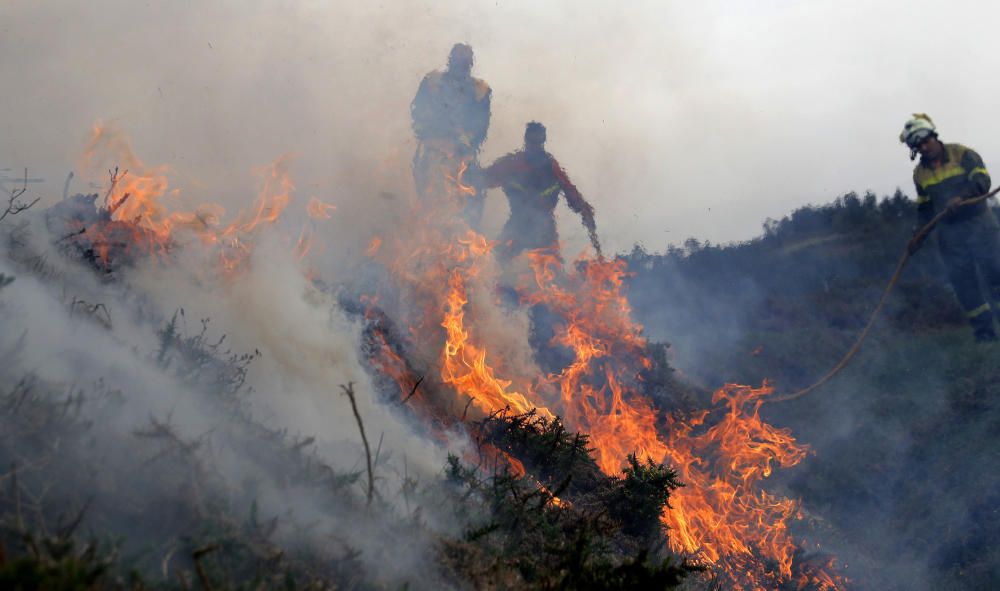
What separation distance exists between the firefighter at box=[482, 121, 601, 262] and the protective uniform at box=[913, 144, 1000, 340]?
18.8 feet

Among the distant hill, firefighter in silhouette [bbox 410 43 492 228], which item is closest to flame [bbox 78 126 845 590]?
firefighter in silhouette [bbox 410 43 492 228]

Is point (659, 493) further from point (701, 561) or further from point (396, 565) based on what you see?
point (396, 565)

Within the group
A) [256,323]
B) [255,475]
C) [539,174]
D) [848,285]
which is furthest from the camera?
[848,285]

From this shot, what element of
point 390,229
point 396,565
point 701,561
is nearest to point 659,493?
point 701,561

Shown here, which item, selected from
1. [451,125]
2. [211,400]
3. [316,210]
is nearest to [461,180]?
[451,125]

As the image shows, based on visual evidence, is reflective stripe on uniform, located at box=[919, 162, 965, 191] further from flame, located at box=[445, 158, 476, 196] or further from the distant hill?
flame, located at box=[445, 158, 476, 196]

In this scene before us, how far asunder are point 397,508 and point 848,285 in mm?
20268

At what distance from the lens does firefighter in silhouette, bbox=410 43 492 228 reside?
11.7 m

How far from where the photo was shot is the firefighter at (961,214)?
7727 mm

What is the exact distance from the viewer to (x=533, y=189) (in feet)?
41.1

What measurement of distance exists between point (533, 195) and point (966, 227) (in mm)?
7246

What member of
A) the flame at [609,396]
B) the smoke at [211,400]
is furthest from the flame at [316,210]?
the smoke at [211,400]

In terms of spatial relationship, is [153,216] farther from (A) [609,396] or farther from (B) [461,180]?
(A) [609,396]

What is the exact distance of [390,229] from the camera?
38.7 ft
